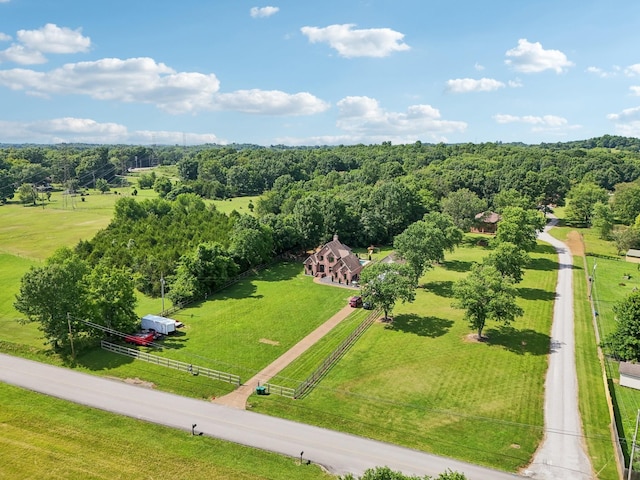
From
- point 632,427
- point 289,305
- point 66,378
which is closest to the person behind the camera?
point 632,427

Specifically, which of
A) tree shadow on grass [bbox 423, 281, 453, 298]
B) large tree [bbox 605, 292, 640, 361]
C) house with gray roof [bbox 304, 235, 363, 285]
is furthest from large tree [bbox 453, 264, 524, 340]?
house with gray roof [bbox 304, 235, 363, 285]

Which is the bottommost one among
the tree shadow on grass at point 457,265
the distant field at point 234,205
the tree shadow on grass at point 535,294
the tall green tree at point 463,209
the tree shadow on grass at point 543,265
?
the tree shadow on grass at point 535,294

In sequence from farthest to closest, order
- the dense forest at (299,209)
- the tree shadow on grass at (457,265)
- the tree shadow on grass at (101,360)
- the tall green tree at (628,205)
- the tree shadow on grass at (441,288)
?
the tall green tree at (628,205) → the tree shadow on grass at (457,265) → the dense forest at (299,209) → the tree shadow on grass at (441,288) → the tree shadow on grass at (101,360)

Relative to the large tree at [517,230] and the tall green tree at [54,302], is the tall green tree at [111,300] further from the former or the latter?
the large tree at [517,230]

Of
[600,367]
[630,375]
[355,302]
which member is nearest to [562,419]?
[630,375]

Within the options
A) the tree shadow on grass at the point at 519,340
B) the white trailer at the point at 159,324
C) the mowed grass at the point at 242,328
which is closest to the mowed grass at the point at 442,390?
the tree shadow on grass at the point at 519,340

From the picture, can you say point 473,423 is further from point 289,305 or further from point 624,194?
point 624,194

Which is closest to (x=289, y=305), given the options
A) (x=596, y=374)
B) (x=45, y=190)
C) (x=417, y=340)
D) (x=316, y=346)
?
(x=316, y=346)
